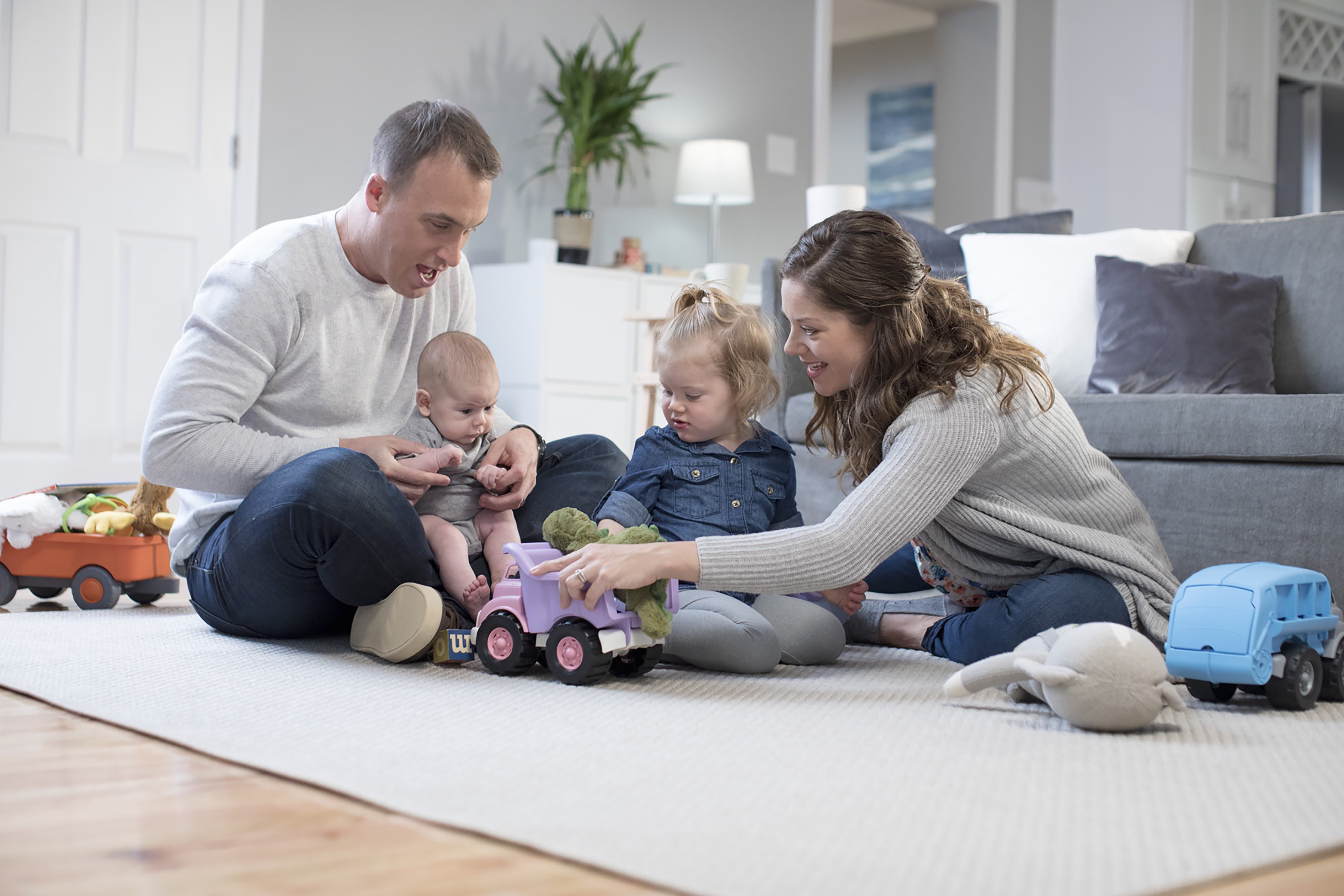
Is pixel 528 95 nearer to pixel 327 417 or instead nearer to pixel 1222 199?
pixel 327 417

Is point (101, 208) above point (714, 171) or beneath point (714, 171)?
beneath

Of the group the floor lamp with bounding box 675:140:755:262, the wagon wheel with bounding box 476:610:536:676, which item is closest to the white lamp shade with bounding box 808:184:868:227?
the floor lamp with bounding box 675:140:755:262

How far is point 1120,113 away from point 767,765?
216 inches

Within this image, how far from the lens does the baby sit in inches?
69.7

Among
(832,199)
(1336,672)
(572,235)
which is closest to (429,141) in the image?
(1336,672)

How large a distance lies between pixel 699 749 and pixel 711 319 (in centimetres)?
81

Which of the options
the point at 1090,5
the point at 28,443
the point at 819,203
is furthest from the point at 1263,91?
the point at 28,443

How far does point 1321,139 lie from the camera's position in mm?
5836

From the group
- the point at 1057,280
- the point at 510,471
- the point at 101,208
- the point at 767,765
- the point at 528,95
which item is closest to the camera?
the point at 767,765

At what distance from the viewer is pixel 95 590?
2238mm

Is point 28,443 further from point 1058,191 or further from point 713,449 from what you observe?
point 1058,191

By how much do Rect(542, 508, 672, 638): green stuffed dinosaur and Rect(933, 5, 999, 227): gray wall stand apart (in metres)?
4.66

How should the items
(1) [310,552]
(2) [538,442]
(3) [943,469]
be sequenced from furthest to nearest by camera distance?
1. (2) [538,442]
2. (1) [310,552]
3. (3) [943,469]

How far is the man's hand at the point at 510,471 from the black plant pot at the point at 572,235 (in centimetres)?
251
